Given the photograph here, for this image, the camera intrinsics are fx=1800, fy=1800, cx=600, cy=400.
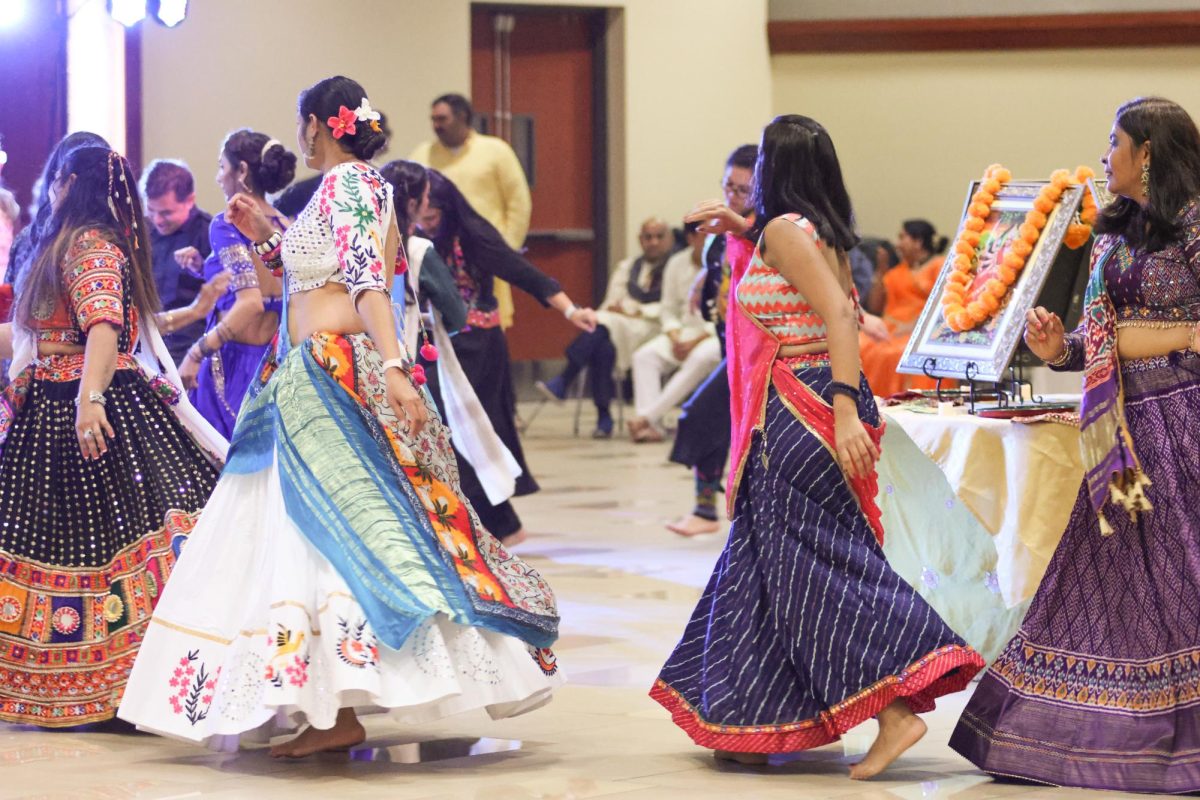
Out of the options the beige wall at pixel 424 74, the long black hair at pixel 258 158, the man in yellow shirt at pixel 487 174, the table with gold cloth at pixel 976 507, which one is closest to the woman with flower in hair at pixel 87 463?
the long black hair at pixel 258 158

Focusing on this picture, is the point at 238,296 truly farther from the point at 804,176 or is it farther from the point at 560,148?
the point at 560,148

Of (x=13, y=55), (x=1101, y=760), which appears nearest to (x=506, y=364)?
(x=1101, y=760)

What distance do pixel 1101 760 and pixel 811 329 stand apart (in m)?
1.03

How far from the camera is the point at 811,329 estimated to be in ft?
12.3

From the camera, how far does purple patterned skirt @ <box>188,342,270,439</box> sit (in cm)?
530

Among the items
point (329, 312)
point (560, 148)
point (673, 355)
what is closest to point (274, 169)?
point (329, 312)

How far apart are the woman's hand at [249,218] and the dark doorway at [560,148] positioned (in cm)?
933

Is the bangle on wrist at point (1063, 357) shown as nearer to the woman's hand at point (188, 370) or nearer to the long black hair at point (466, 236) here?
the woman's hand at point (188, 370)

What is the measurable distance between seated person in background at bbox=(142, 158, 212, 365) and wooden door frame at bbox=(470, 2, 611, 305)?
7418 millimetres

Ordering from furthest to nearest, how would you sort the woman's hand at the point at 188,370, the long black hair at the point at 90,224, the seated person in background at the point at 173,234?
the seated person in background at the point at 173,234 → the woman's hand at the point at 188,370 → the long black hair at the point at 90,224

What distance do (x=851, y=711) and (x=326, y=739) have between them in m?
1.13

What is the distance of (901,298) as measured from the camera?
36.0 feet

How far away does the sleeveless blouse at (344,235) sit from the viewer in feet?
12.3

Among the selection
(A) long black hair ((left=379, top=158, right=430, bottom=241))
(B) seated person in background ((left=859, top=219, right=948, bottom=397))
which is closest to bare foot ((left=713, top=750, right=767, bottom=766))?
(A) long black hair ((left=379, top=158, right=430, bottom=241))
